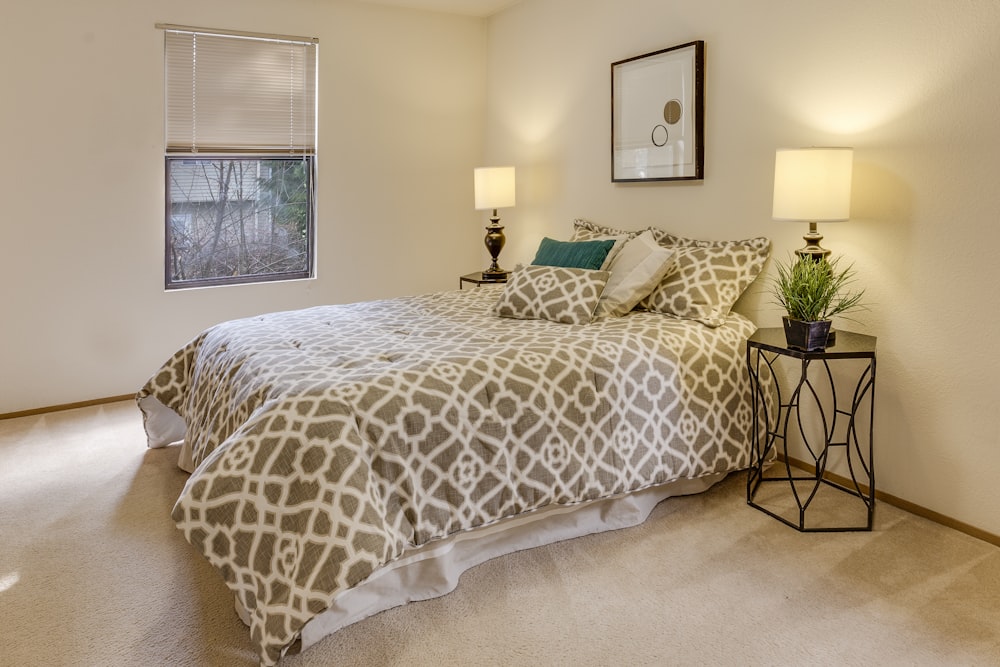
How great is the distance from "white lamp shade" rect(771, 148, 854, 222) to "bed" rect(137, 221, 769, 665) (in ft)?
1.73

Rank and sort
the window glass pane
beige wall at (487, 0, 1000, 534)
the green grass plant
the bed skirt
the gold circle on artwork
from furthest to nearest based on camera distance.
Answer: the window glass pane, the gold circle on artwork, the green grass plant, beige wall at (487, 0, 1000, 534), the bed skirt

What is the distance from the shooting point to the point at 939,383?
2635mm

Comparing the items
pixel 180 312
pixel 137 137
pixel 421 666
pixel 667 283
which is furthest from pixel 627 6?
pixel 421 666

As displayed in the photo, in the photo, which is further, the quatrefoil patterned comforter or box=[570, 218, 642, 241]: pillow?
box=[570, 218, 642, 241]: pillow

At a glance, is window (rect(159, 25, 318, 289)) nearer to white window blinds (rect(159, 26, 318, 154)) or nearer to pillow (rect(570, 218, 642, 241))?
white window blinds (rect(159, 26, 318, 154))

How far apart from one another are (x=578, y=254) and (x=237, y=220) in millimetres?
2286

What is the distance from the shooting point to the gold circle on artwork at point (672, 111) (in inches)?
143

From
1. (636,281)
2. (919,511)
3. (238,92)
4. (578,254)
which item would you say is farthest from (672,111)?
(238,92)

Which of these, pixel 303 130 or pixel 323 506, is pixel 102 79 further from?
pixel 323 506

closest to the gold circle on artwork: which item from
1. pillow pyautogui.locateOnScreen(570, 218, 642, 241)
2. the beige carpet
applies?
pillow pyautogui.locateOnScreen(570, 218, 642, 241)

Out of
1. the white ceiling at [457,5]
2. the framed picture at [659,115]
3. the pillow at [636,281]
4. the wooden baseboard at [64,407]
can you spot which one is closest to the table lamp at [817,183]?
the pillow at [636,281]

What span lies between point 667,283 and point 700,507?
1020mm

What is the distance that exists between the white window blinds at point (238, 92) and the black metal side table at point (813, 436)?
3.18 metres

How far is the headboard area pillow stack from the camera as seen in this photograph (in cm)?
313
